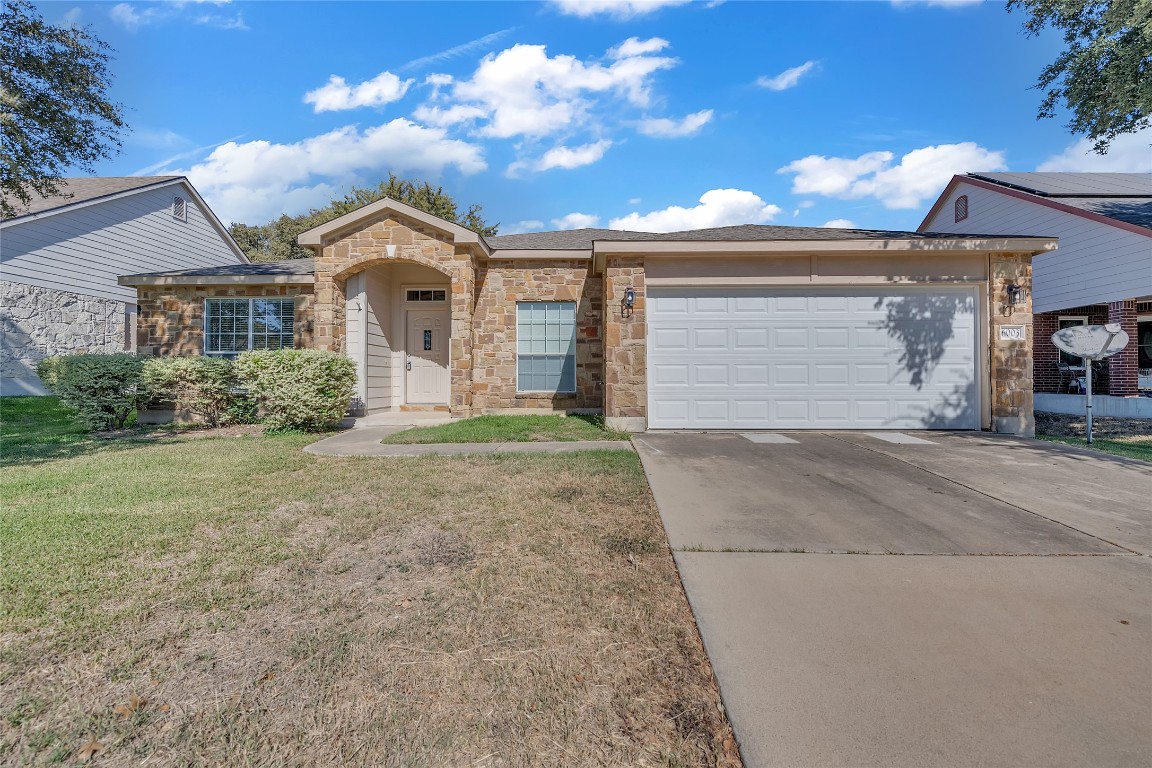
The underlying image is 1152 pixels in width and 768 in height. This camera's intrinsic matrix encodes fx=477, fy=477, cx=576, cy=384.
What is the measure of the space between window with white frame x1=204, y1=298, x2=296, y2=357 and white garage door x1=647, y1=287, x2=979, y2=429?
Answer: 7918mm

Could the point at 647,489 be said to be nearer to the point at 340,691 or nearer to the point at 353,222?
the point at 340,691

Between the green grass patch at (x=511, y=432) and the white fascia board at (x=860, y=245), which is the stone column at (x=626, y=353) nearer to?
the green grass patch at (x=511, y=432)

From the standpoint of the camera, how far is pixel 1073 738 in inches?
64.1

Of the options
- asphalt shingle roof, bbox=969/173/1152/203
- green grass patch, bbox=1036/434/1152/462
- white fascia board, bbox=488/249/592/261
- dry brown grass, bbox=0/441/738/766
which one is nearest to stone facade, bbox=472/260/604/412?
white fascia board, bbox=488/249/592/261

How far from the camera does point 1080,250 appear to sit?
38.9ft

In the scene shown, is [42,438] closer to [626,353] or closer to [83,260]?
[83,260]

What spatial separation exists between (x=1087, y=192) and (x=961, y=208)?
2838 millimetres

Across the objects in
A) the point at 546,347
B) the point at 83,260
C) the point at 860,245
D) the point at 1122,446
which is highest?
the point at 83,260

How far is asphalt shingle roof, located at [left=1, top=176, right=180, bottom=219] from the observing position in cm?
1278

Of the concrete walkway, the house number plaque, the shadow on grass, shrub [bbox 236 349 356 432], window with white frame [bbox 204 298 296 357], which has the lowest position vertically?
the concrete walkway

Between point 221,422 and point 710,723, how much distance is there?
1031 cm

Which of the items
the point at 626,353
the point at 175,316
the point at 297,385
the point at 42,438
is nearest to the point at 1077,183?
the point at 626,353

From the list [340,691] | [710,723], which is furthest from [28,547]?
[710,723]

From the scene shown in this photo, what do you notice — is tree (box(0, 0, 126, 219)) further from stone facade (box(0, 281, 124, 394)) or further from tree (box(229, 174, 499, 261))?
tree (box(229, 174, 499, 261))
